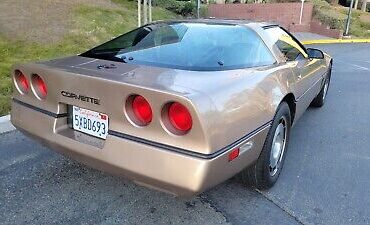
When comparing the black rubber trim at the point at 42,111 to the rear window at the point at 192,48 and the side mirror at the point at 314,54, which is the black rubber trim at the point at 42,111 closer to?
the rear window at the point at 192,48

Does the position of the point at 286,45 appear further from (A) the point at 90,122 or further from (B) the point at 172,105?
(A) the point at 90,122

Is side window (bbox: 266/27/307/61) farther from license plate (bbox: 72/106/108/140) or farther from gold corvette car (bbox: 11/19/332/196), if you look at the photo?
license plate (bbox: 72/106/108/140)

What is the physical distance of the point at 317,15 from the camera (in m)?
17.6

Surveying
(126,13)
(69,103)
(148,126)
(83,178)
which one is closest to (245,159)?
(148,126)

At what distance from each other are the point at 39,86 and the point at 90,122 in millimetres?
591

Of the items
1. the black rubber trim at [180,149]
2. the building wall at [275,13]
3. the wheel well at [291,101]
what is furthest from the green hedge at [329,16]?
the black rubber trim at [180,149]

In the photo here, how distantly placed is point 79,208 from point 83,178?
45 cm

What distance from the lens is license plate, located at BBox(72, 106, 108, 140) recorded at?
2262 mm

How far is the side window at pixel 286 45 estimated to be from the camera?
11.3 ft

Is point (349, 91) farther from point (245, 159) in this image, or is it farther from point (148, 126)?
point (148, 126)

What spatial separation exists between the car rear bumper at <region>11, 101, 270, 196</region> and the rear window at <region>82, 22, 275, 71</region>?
62 centimetres

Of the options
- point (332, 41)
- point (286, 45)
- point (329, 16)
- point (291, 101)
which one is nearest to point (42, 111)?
point (291, 101)

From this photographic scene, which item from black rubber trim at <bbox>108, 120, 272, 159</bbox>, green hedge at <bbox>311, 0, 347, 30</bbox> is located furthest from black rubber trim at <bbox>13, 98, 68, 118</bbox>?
green hedge at <bbox>311, 0, 347, 30</bbox>

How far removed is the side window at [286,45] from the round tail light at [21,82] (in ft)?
7.24
